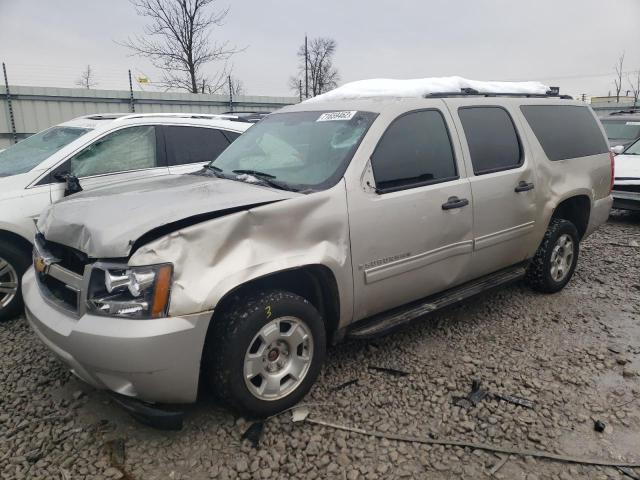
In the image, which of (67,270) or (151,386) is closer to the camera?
(151,386)

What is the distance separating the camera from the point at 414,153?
333 centimetres

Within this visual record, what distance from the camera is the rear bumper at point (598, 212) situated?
4827 mm

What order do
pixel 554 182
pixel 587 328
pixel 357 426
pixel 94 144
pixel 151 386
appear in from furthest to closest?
1. pixel 94 144
2. pixel 554 182
3. pixel 587 328
4. pixel 357 426
5. pixel 151 386

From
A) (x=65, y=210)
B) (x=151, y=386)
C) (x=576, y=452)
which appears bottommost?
(x=576, y=452)

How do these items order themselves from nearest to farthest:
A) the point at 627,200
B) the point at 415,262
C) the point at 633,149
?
the point at 415,262 < the point at 627,200 < the point at 633,149

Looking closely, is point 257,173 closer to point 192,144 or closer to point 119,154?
point 119,154

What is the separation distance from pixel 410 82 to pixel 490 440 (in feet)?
8.45

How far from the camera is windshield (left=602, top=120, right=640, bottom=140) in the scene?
34.3 ft

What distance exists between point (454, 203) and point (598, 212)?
2.36 m

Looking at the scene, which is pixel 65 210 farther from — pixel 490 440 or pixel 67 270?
pixel 490 440

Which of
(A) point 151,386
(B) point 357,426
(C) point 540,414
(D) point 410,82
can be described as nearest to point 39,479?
(A) point 151,386

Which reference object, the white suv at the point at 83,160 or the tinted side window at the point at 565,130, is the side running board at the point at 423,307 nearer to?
the tinted side window at the point at 565,130

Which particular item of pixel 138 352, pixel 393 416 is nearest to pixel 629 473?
pixel 393 416

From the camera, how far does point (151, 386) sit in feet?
7.66
